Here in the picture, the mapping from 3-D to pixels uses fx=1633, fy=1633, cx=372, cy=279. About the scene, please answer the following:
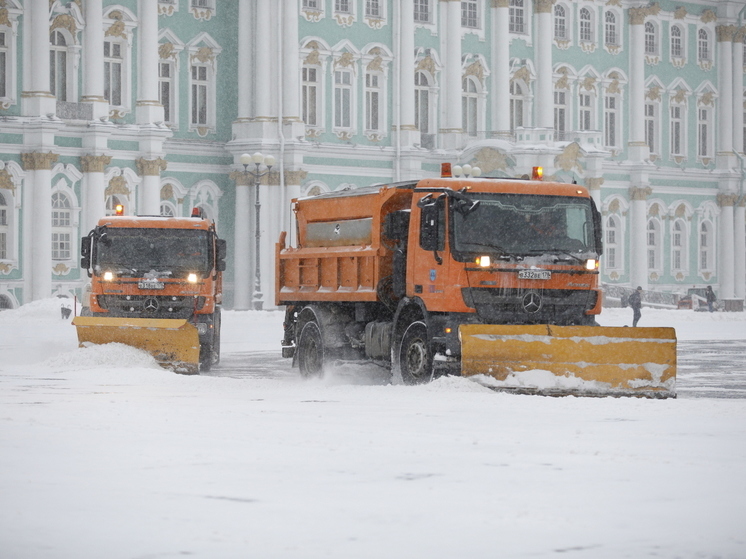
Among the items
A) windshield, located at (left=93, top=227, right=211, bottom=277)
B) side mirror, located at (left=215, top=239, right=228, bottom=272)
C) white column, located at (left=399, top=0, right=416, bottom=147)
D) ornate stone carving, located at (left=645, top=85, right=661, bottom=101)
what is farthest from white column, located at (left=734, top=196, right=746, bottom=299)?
windshield, located at (left=93, top=227, right=211, bottom=277)

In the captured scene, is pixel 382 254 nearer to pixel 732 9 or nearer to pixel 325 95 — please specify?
pixel 325 95

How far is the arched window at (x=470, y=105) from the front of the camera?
62844 millimetres

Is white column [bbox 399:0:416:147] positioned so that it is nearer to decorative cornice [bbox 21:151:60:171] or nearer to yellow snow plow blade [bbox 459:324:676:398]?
decorative cornice [bbox 21:151:60:171]

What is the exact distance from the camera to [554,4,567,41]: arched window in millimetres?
65750

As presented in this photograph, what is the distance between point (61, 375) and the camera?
70.4 feet

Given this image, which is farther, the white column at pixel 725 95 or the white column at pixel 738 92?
the white column at pixel 738 92

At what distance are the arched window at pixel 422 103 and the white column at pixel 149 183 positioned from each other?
1208cm

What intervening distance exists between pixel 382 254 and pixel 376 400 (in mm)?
3860

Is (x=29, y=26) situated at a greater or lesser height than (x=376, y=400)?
greater

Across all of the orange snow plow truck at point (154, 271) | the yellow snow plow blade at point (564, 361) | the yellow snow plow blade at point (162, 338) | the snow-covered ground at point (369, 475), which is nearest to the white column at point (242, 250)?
the orange snow plow truck at point (154, 271)

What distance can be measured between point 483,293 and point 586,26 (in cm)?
4919

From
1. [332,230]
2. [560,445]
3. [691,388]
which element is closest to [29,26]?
[332,230]

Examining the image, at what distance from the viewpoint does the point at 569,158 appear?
61.2m

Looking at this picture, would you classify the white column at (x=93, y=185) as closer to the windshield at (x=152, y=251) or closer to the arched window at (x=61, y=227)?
the arched window at (x=61, y=227)
